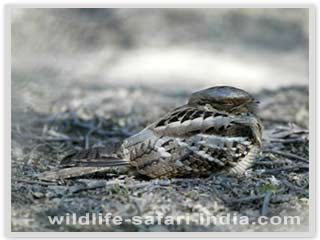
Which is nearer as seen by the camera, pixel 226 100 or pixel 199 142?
pixel 199 142

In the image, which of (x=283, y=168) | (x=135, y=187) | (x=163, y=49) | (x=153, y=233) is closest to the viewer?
(x=153, y=233)

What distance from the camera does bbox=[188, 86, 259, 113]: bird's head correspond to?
4.93m

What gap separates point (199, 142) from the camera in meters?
4.79

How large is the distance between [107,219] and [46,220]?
0.36 m

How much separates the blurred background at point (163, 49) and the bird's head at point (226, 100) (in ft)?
5.94

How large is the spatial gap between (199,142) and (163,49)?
4.52m

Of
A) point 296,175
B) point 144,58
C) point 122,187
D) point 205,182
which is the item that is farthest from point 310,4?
point 144,58

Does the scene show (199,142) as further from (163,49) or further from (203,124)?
(163,49)

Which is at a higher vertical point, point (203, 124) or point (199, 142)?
point (203, 124)

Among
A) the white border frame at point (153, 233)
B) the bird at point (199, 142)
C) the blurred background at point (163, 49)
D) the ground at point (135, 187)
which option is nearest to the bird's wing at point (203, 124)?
the bird at point (199, 142)

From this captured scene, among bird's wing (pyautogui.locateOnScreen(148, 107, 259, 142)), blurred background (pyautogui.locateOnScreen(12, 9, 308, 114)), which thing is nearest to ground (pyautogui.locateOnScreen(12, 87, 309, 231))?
bird's wing (pyautogui.locateOnScreen(148, 107, 259, 142))

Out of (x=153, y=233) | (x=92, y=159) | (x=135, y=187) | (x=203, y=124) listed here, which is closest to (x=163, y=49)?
(x=92, y=159)

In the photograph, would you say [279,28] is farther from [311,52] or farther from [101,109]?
[311,52]

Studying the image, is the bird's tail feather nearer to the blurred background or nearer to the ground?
the ground
